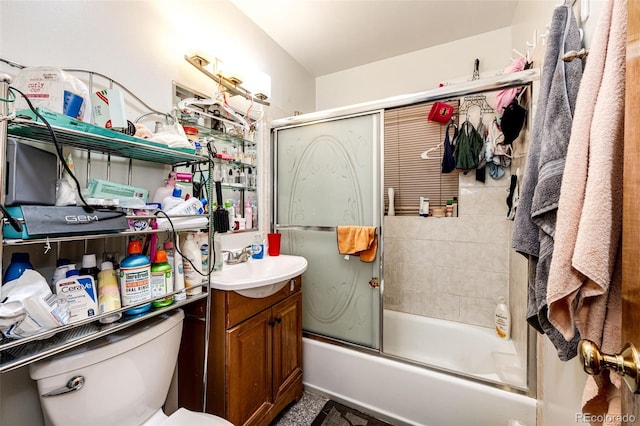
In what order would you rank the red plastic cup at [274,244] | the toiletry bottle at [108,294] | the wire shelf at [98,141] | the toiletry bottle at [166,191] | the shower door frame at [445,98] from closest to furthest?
the wire shelf at [98,141]
the toiletry bottle at [108,294]
the toiletry bottle at [166,191]
the shower door frame at [445,98]
the red plastic cup at [274,244]

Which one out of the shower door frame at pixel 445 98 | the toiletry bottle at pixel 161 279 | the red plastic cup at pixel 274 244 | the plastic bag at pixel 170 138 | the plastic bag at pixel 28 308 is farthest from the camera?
the red plastic cup at pixel 274 244

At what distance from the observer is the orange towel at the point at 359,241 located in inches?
61.8

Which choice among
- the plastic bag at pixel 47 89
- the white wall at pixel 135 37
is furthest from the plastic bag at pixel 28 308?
the white wall at pixel 135 37

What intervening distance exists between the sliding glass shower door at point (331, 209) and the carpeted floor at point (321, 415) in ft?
1.21

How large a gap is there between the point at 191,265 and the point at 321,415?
3.85ft

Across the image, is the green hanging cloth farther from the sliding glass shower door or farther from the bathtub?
the bathtub

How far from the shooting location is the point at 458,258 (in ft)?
6.68

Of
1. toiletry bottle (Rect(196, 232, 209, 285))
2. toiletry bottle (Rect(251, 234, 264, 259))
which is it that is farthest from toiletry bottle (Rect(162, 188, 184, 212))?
toiletry bottle (Rect(251, 234, 264, 259))

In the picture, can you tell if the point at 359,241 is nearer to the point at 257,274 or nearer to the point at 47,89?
the point at 257,274

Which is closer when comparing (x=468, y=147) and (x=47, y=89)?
Result: (x=47, y=89)

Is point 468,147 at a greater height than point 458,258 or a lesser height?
greater

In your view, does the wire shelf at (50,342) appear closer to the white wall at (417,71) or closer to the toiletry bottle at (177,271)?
the toiletry bottle at (177,271)

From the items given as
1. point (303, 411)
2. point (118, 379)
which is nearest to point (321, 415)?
point (303, 411)

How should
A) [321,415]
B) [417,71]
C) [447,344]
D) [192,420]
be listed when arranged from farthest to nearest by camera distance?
1. [417,71]
2. [447,344]
3. [321,415]
4. [192,420]
